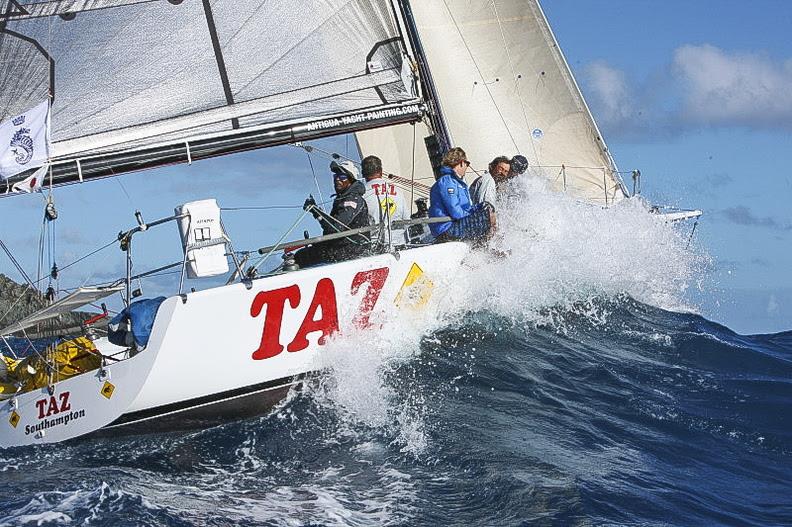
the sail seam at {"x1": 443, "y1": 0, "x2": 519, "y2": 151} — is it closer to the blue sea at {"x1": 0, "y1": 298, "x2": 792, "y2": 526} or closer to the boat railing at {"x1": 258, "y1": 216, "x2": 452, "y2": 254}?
the blue sea at {"x1": 0, "y1": 298, "x2": 792, "y2": 526}

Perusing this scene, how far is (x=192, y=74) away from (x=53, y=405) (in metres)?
2.69

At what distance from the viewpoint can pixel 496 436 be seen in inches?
238

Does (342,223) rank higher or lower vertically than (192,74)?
lower

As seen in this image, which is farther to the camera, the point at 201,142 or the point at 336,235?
the point at 201,142

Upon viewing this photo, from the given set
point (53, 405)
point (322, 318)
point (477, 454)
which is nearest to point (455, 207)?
point (322, 318)

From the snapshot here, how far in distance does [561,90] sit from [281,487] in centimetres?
804

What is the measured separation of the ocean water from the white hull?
5.4 inches

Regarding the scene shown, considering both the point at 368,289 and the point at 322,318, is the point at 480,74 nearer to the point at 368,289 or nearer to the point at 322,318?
the point at 368,289

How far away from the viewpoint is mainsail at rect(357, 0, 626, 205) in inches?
477

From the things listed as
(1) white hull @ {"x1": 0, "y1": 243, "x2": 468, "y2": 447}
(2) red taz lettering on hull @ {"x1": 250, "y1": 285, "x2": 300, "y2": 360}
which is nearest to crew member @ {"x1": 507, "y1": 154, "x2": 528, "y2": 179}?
(1) white hull @ {"x1": 0, "y1": 243, "x2": 468, "y2": 447}

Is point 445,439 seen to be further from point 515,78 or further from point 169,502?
point 515,78

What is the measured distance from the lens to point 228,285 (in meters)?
6.21

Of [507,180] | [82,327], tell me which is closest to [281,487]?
[82,327]

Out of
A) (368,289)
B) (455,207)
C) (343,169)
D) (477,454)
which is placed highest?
(343,169)
